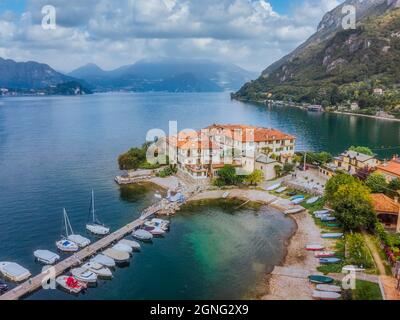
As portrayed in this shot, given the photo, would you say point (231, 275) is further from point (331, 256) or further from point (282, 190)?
point (282, 190)

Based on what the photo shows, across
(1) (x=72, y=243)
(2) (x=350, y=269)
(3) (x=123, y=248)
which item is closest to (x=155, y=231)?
(3) (x=123, y=248)

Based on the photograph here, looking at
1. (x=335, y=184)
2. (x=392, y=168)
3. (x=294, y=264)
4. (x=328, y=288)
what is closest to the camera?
(x=328, y=288)

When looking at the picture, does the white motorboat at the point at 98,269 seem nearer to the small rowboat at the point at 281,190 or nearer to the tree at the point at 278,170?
the small rowboat at the point at 281,190

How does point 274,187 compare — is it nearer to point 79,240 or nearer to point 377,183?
point 377,183

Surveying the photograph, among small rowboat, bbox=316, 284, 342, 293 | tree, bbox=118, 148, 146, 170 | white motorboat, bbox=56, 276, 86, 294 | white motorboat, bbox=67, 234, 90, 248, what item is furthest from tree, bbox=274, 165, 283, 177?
white motorboat, bbox=56, 276, 86, 294

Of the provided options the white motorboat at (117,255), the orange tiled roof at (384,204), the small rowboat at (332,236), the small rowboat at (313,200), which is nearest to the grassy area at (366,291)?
the small rowboat at (332,236)

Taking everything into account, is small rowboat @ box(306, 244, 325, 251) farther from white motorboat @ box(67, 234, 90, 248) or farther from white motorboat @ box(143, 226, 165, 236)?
white motorboat @ box(67, 234, 90, 248)
